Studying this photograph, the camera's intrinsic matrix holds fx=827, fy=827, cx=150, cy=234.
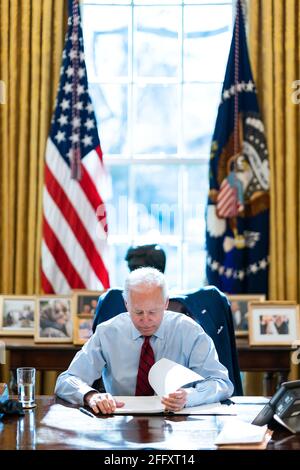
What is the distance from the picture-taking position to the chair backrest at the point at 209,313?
3.83 meters

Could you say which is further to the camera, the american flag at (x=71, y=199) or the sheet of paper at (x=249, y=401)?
the american flag at (x=71, y=199)

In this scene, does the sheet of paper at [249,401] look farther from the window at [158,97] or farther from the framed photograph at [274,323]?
the window at [158,97]

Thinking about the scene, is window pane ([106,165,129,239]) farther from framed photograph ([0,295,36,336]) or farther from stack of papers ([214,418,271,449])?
stack of papers ([214,418,271,449])

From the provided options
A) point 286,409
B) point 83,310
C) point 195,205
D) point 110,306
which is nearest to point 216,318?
point 110,306

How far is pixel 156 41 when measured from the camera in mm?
5688

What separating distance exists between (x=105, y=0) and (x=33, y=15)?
0.55 metres

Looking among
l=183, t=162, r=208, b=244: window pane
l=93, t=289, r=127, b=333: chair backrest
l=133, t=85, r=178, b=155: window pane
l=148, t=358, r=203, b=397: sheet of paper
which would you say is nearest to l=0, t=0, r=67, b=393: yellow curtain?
l=133, t=85, r=178, b=155: window pane

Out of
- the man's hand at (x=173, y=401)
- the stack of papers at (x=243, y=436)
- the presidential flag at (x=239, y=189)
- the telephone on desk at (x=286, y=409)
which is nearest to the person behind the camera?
the stack of papers at (x=243, y=436)

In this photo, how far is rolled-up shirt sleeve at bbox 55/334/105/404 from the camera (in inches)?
121

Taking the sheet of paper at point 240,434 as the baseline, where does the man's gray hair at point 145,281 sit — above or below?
above

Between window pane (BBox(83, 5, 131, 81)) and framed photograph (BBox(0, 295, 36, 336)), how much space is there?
5.32ft

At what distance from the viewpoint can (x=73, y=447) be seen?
2.41 meters

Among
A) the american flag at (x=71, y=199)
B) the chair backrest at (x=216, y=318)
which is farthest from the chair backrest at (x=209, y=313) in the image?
the american flag at (x=71, y=199)

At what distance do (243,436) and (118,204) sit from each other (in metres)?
3.33
